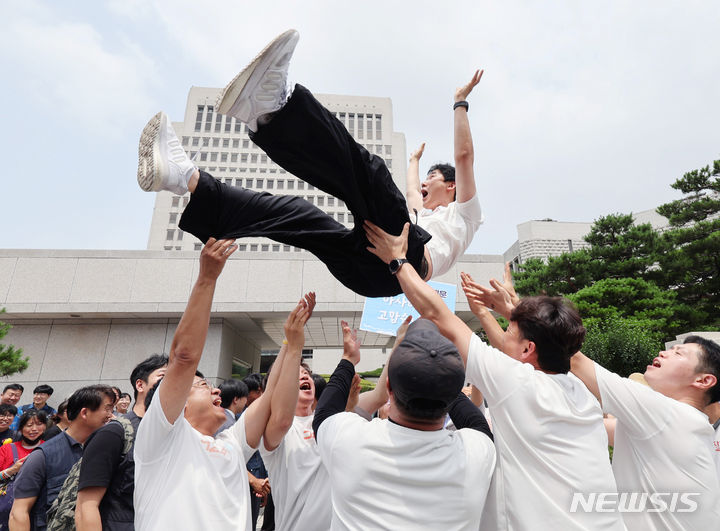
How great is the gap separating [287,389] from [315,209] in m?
1.16

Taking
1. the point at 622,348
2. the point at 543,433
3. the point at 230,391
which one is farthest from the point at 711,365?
the point at 622,348

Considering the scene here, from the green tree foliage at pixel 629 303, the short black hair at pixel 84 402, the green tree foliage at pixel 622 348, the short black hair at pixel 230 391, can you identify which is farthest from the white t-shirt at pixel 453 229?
the green tree foliage at pixel 629 303

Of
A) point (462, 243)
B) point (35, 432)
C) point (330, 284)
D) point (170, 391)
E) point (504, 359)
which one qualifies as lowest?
point (35, 432)

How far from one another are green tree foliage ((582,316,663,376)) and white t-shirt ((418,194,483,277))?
404 inches

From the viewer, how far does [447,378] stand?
58.3 inches

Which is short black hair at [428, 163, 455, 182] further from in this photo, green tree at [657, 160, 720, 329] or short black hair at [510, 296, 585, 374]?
green tree at [657, 160, 720, 329]

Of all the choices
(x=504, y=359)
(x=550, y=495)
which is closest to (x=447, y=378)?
(x=504, y=359)

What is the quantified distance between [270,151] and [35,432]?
442cm

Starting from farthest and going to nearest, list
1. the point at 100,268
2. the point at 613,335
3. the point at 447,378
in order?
the point at 100,268 → the point at 613,335 → the point at 447,378

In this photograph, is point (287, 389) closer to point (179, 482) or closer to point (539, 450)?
point (179, 482)

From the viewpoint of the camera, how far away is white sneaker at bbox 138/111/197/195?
2189mm

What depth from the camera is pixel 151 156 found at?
2229 millimetres

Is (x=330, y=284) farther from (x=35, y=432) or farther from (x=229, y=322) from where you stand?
(x=35, y=432)

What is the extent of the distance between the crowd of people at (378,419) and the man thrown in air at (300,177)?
1 centimetres
